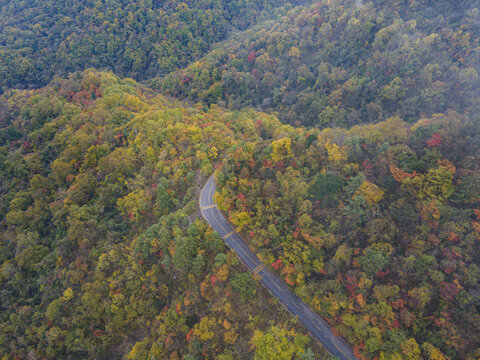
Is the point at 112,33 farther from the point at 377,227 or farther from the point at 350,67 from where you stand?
the point at 377,227

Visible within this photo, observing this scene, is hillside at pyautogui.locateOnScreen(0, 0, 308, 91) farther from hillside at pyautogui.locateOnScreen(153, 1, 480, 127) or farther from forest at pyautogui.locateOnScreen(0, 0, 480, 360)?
forest at pyautogui.locateOnScreen(0, 0, 480, 360)

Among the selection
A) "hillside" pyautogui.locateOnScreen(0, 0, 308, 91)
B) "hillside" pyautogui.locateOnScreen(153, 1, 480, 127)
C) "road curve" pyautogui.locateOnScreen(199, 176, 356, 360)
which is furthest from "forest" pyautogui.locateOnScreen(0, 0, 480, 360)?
"hillside" pyautogui.locateOnScreen(0, 0, 308, 91)

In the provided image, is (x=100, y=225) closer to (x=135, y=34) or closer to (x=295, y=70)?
(x=295, y=70)

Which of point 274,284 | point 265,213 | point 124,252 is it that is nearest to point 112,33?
point 124,252

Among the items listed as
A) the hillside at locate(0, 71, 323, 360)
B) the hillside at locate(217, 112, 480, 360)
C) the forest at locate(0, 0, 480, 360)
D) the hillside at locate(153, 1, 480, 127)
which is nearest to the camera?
the hillside at locate(217, 112, 480, 360)

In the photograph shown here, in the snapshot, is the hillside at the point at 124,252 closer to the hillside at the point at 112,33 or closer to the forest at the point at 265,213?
the forest at the point at 265,213

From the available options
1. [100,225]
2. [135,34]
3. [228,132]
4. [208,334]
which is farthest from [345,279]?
[135,34]

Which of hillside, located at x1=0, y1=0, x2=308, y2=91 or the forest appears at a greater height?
hillside, located at x1=0, y1=0, x2=308, y2=91
